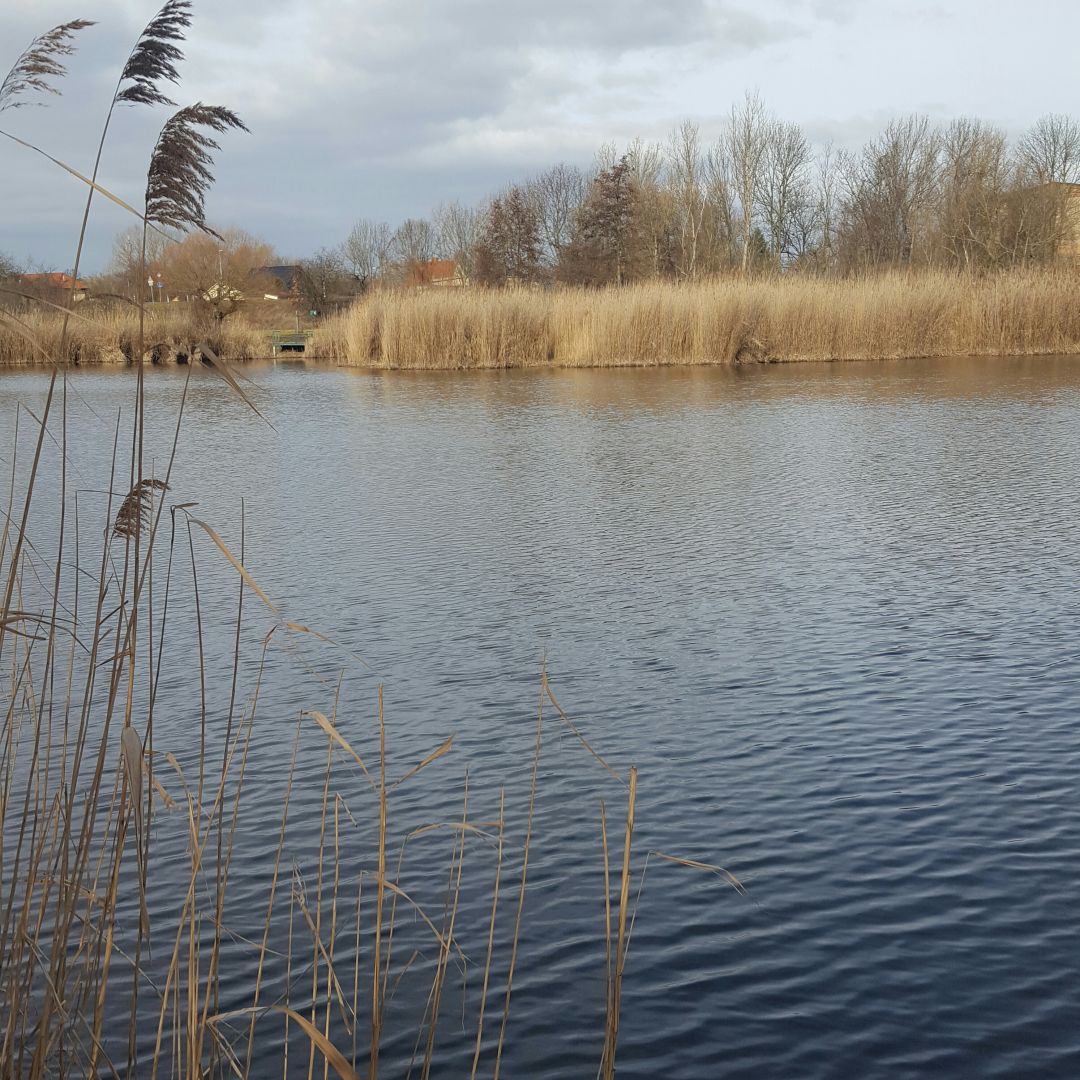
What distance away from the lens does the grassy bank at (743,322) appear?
66.9 ft

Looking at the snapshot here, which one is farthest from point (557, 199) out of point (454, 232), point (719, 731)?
point (719, 731)

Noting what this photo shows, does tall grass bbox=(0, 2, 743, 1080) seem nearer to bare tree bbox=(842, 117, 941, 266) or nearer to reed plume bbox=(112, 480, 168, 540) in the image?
reed plume bbox=(112, 480, 168, 540)

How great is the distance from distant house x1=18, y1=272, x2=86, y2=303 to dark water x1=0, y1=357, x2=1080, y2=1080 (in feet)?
4.49

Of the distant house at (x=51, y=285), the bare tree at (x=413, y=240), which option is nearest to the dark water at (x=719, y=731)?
the distant house at (x=51, y=285)

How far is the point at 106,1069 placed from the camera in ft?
Result: 7.23

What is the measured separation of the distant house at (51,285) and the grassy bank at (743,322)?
18.5 meters

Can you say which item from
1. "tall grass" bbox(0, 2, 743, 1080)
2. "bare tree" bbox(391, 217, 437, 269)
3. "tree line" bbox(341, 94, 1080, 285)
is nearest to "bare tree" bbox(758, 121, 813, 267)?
"tree line" bbox(341, 94, 1080, 285)

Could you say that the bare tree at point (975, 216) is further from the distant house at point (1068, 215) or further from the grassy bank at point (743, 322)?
the grassy bank at point (743, 322)

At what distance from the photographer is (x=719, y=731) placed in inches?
148

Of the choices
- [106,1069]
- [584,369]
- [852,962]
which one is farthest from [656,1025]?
[584,369]

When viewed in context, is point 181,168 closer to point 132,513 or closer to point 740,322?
point 132,513

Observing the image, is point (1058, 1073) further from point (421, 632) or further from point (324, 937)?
point (421, 632)

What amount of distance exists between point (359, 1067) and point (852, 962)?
40.1 inches

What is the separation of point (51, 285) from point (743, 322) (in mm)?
19072
